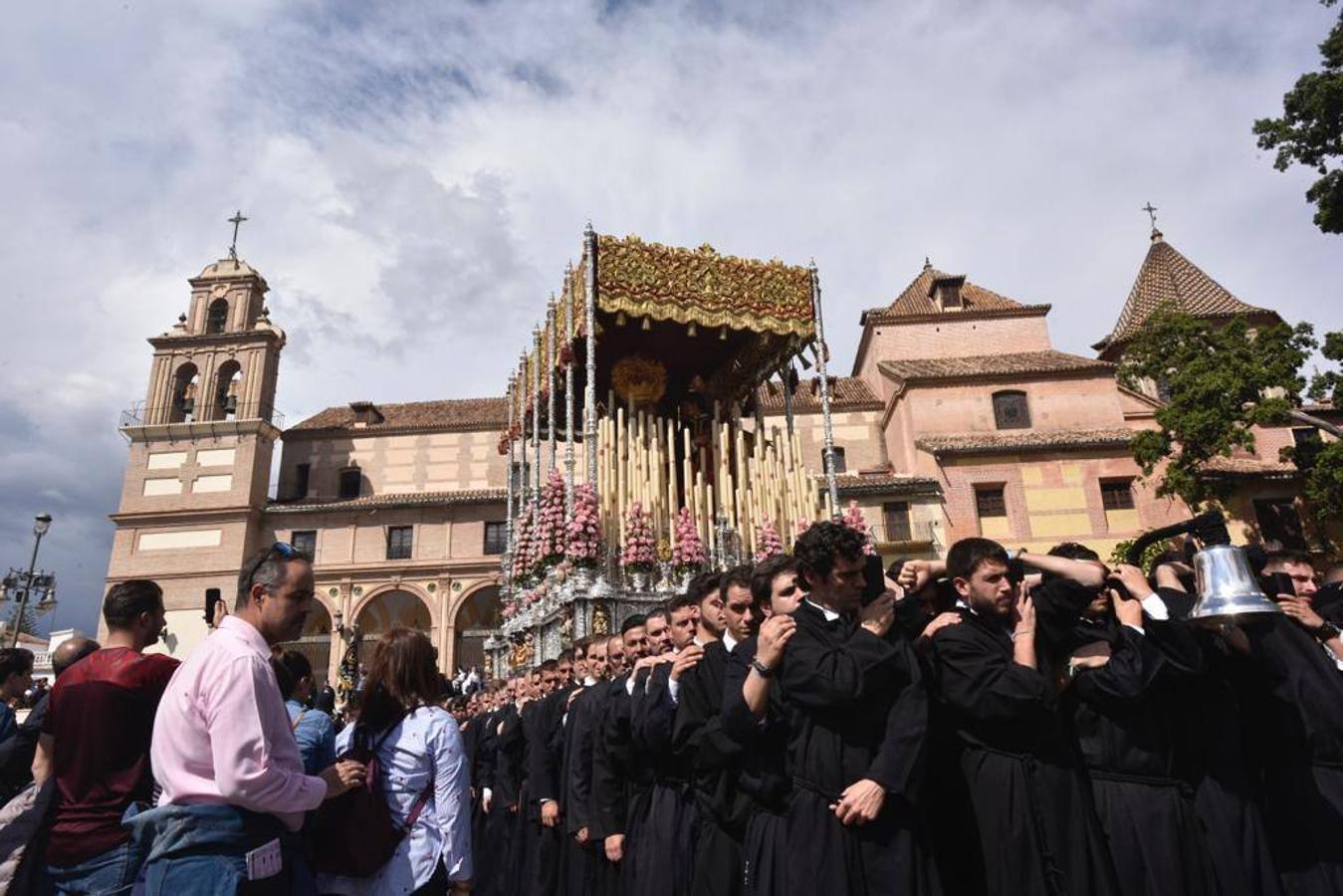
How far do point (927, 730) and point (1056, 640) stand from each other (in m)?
0.88

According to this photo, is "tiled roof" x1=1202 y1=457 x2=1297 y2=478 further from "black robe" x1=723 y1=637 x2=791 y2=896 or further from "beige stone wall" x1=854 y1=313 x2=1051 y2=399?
"black robe" x1=723 y1=637 x2=791 y2=896

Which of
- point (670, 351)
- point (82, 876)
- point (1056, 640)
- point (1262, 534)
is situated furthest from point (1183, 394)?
point (82, 876)

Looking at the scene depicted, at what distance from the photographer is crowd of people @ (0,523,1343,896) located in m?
3.05

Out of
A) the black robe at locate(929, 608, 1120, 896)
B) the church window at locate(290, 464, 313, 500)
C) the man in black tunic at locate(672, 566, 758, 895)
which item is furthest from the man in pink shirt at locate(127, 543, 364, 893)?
the church window at locate(290, 464, 313, 500)

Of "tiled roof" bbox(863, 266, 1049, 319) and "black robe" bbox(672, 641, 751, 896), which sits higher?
"tiled roof" bbox(863, 266, 1049, 319)

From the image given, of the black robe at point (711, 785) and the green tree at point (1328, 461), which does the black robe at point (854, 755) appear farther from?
the green tree at point (1328, 461)

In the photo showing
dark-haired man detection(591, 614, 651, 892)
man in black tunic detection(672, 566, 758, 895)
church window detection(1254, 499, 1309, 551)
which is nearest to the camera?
man in black tunic detection(672, 566, 758, 895)

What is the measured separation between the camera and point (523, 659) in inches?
597

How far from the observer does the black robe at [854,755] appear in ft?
10.8

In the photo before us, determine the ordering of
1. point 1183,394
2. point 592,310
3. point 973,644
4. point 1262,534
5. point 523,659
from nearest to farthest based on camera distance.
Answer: point 973,644 → point 592,310 → point 523,659 → point 1183,394 → point 1262,534

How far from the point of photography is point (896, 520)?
28.7 m

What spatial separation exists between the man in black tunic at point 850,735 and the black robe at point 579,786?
105 inches

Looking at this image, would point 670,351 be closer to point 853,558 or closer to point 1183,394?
point 853,558

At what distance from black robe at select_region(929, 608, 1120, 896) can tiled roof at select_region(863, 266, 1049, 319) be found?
31305mm
